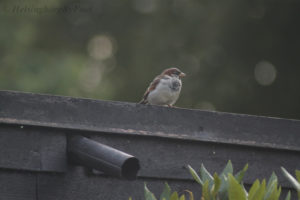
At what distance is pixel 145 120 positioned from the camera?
2.34 m

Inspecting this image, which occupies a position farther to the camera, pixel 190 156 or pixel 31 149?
pixel 190 156

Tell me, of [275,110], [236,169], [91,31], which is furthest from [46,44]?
[236,169]

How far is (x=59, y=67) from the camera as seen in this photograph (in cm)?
1013

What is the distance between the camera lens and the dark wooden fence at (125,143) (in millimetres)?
2094

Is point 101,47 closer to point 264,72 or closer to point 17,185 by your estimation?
point 264,72

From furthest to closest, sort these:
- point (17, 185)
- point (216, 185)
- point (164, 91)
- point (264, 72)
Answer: point (264, 72) → point (164, 91) → point (17, 185) → point (216, 185)

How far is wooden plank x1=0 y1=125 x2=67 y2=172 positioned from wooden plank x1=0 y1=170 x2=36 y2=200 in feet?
0.08

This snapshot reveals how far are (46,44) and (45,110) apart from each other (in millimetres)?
11392

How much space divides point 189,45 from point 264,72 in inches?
67.6

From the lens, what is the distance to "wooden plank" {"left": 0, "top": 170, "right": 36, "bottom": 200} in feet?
6.71

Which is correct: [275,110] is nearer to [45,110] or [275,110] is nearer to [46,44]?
[46,44]

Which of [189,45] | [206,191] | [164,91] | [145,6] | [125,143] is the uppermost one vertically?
[206,191]

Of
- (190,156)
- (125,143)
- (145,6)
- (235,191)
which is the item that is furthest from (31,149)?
(145,6)

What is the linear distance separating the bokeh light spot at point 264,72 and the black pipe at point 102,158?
37.0 ft
